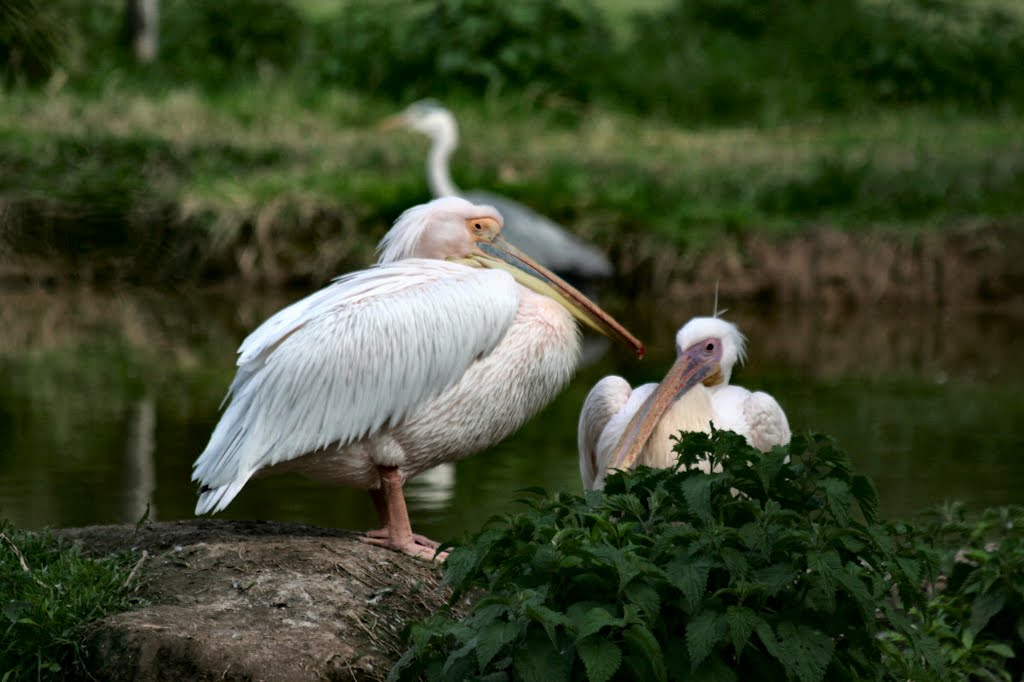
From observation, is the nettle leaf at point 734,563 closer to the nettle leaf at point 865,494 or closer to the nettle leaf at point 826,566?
the nettle leaf at point 826,566

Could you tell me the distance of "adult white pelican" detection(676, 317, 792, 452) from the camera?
16.4 ft

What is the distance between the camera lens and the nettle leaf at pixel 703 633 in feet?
10.4

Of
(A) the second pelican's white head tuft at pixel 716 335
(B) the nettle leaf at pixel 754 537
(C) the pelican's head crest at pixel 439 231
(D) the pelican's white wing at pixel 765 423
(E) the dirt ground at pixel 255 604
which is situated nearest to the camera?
(B) the nettle leaf at pixel 754 537

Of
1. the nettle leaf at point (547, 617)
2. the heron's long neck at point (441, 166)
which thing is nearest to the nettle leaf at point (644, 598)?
the nettle leaf at point (547, 617)

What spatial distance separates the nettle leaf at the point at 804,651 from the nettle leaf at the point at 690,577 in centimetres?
19

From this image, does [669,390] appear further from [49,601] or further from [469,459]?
[469,459]

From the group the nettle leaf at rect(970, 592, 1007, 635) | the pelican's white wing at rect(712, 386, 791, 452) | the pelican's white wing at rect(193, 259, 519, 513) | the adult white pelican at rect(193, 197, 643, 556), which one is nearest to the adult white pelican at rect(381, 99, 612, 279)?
the pelican's white wing at rect(712, 386, 791, 452)

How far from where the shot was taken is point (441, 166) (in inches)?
502

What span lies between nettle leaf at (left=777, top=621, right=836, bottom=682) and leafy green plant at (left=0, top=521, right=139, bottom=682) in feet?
5.09

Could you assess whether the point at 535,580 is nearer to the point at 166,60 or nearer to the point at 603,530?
the point at 603,530

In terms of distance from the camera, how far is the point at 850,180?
1346 centimetres

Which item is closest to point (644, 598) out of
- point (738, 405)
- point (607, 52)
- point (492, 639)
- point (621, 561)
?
point (621, 561)

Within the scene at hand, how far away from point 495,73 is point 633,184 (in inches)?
163

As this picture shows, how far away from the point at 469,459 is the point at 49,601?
13.4 ft
